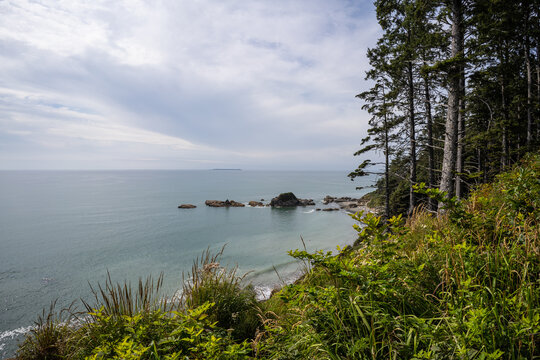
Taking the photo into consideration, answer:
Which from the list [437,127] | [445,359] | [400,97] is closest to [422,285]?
[445,359]

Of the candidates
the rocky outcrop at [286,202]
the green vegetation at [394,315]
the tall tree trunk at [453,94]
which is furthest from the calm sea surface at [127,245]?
the tall tree trunk at [453,94]

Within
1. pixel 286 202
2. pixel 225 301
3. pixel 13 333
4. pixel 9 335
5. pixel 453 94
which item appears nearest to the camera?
pixel 225 301

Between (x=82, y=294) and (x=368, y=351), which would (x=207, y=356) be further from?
(x=82, y=294)

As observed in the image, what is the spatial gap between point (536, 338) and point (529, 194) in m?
2.28

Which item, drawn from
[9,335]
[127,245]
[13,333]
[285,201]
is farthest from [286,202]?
[9,335]

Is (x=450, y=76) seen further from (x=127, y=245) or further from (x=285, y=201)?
(x=285, y=201)

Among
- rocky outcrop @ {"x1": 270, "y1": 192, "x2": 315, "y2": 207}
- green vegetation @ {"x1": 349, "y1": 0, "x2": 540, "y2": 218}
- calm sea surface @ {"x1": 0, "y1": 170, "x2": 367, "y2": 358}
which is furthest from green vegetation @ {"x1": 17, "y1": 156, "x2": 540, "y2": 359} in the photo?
rocky outcrop @ {"x1": 270, "y1": 192, "x2": 315, "y2": 207}

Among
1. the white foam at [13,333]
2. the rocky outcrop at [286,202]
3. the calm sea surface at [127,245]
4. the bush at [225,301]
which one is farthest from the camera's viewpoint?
the rocky outcrop at [286,202]

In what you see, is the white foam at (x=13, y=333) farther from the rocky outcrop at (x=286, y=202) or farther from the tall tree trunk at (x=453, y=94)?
the rocky outcrop at (x=286, y=202)

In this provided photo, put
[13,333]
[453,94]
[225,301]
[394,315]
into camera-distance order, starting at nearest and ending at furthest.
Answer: [394,315] → [225,301] → [453,94] → [13,333]

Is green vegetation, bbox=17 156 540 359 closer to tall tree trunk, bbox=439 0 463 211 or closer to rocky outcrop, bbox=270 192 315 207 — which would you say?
tall tree trunk, bbox=439 0 463 211

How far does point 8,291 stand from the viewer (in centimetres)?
1544

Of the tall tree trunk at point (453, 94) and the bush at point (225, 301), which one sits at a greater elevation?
the tall tree trunk at point (453, 94)

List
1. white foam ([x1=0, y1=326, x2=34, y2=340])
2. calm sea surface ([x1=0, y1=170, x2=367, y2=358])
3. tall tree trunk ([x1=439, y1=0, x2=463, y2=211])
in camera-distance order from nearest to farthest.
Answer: tall tree trunk ([x1=439, y1=0, x2=463, y2=211]) → white foam ([x1=0, y1=326, x2=34, y2=340]) → calm sea surface ([x1=0, y1=170, x2=367, y2=358])
